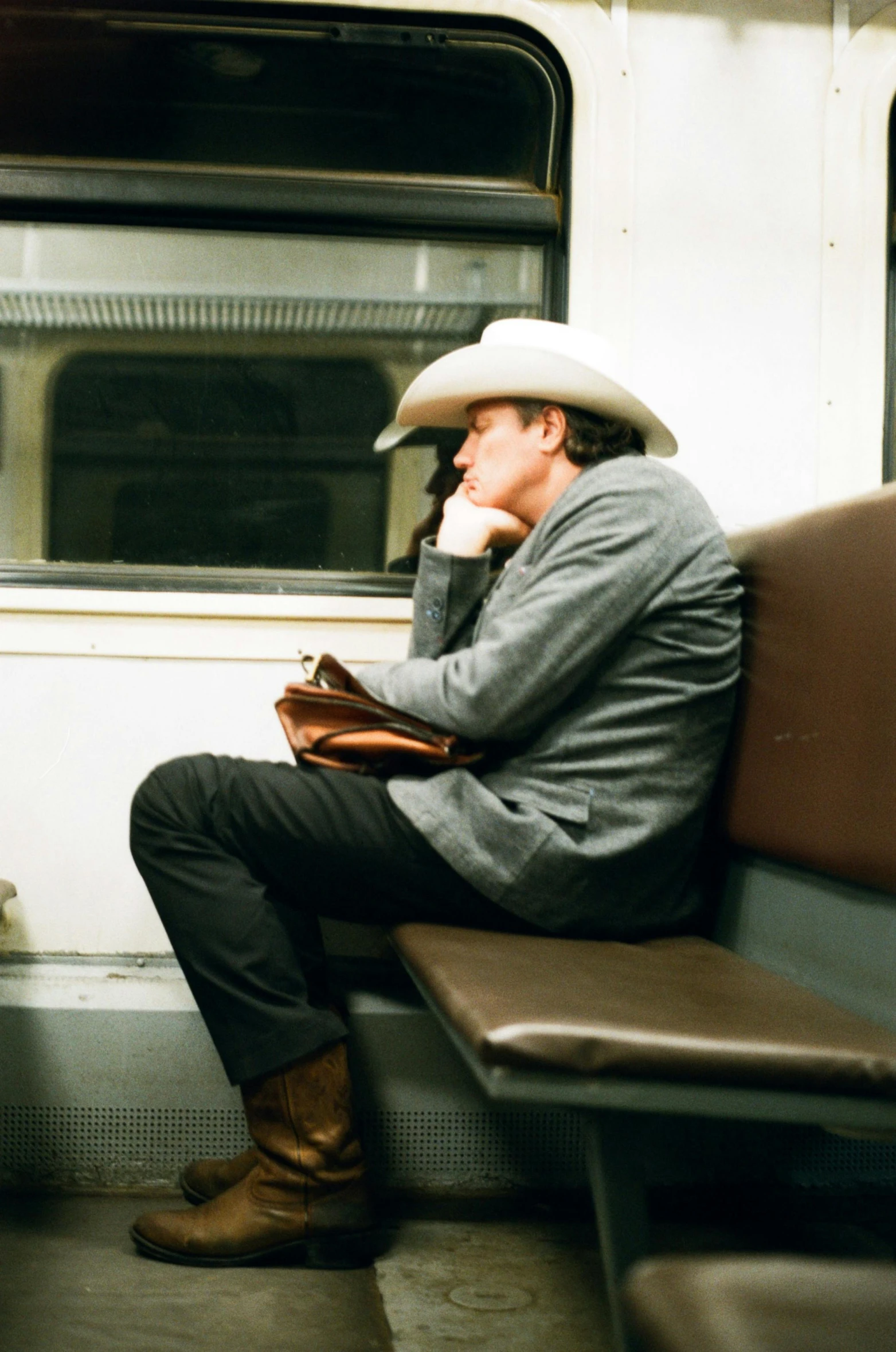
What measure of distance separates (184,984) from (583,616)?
3.84 ft

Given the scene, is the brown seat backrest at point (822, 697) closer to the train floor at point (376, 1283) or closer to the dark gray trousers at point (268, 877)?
the dark gray trousers at point (268, 877)

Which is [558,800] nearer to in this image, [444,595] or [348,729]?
[348,729]

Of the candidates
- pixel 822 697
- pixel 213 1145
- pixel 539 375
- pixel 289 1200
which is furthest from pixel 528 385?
pixel 213 1145

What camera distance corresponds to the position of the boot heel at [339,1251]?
1815 millimetres

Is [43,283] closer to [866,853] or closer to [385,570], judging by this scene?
[385,570]

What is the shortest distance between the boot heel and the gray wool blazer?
0.63 metres

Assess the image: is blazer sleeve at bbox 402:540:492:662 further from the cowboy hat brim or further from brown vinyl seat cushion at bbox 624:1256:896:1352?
brown vinyl seat cushion at bbox 624:1256:896:1352

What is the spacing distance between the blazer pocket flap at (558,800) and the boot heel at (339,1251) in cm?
77

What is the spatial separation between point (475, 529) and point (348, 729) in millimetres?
437

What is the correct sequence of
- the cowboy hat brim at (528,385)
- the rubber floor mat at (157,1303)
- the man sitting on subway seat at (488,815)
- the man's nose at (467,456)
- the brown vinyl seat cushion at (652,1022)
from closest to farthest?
the brown vinyl seat cushion at (652,1022), the rubber floor mat at (157,1303), the man sitting on subway seat at (488,815), the cowboy hat brim at (528,385), the man's nose at (467,456)

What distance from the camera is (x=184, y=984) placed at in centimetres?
223

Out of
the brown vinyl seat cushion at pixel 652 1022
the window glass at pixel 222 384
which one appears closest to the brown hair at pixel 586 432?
the window glass at pixel 222 384

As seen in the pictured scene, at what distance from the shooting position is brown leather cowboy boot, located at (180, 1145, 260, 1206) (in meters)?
2.00

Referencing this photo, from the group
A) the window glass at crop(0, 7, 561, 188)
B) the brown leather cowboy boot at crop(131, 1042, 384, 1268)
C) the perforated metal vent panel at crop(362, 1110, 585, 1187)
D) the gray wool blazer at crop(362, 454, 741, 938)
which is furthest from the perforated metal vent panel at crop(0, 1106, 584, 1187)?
the window glass at crop(0, 7, 561, 188)
